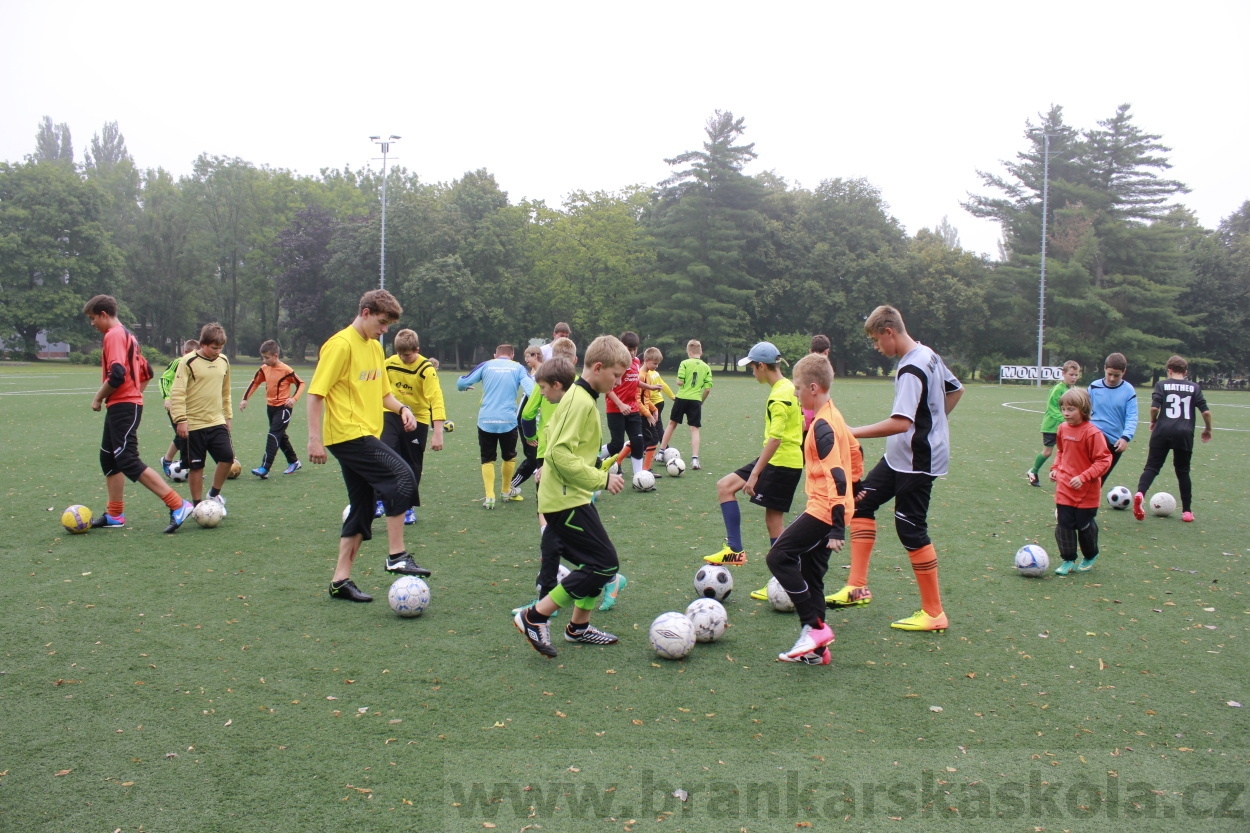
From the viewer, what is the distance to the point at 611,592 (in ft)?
20.6

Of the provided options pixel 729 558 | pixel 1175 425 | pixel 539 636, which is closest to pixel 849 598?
pixel 729 558

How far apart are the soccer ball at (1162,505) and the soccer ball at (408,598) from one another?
8869 mm

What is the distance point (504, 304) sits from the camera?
203 feet

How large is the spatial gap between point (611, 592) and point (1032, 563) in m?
3.78

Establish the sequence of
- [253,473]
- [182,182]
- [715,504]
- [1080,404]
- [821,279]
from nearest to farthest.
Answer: [1080,404], [715,504], [253,473], [821,279], [182,182]

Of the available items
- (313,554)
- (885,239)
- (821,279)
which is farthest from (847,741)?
(885,239)

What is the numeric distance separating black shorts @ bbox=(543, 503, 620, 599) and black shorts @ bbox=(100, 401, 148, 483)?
516 centimetres

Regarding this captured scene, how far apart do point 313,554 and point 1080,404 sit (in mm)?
7288

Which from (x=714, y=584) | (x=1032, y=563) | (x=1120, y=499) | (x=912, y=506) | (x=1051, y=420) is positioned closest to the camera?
(x=912, y=506)

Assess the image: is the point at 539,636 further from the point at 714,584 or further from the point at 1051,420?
the point at 1051,420

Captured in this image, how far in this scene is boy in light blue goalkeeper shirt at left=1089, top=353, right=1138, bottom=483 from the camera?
30.7 feet

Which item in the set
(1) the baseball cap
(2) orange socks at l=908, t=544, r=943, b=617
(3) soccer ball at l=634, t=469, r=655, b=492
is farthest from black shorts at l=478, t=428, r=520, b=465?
(2) orange socks at l=908, t=544, r=943, b=617

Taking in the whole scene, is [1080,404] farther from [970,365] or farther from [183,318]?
[183,318]

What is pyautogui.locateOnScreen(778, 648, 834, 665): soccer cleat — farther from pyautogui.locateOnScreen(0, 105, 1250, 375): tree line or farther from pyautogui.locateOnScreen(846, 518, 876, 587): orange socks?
pyautogui.locateOnScreen(0, 105, 1250, 375): tree line
